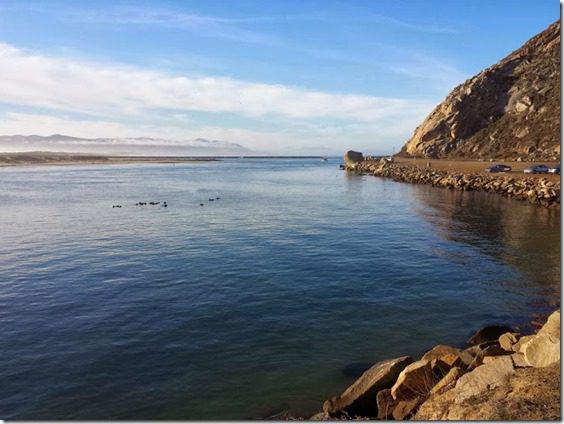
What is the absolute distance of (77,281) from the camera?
19641 mm

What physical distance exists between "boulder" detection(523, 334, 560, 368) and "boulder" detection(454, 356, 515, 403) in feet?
1.45

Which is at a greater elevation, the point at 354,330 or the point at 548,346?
the point at 548,346

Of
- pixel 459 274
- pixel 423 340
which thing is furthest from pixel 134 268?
pixel 459 274

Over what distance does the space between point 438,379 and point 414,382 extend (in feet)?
1.85

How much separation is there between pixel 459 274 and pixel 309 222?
15836 millimetres

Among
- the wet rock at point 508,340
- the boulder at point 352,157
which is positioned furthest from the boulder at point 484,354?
the boulder at point 352,157

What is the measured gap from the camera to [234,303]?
1681cm

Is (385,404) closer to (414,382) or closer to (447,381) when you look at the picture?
(414,382)

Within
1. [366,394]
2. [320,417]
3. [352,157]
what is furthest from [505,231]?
[352,157]

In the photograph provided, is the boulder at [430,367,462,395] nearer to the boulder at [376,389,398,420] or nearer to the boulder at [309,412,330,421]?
the boulder at [376,389,398,420]

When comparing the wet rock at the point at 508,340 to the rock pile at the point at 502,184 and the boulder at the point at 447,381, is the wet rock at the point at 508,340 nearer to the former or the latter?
the boulder at the point at 447,381

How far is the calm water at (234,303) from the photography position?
11.3m

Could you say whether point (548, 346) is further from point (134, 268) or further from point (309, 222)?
point (309, 222)

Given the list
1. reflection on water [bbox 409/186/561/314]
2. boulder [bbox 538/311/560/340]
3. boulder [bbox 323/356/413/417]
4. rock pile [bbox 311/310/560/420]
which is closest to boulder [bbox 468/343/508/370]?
rock pile [bbox 311/310/560/420]
